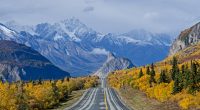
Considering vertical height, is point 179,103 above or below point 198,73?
below

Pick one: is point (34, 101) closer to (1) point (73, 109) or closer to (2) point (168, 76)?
(1) point (73, 109)

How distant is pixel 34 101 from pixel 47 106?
930 cm

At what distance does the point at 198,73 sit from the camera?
12506cm

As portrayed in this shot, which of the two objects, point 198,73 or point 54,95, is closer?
point 198,73

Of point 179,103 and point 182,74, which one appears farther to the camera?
point 182,74

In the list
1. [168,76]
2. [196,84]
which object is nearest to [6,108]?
[196,84]

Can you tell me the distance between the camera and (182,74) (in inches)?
5113

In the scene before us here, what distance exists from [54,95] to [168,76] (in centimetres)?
4655

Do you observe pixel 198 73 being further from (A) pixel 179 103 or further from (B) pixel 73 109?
(B) pixel 73 109

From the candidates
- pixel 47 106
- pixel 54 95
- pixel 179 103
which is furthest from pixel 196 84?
pixel 54 95

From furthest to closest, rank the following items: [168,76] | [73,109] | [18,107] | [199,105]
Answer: [168,76] < [73,109] < [18,107] < [199,105]

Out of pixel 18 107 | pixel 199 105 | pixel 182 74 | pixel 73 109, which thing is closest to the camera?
pixel 199 105

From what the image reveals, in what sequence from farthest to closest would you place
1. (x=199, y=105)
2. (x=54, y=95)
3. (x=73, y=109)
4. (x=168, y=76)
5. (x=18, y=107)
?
1. (x=168, y=76)
2. (x=54, y=95)
3. (x=73, y=109)
4. (x=18, y=107)
5. (x=199, y=105)

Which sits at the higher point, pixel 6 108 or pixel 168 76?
pixel 168 76
